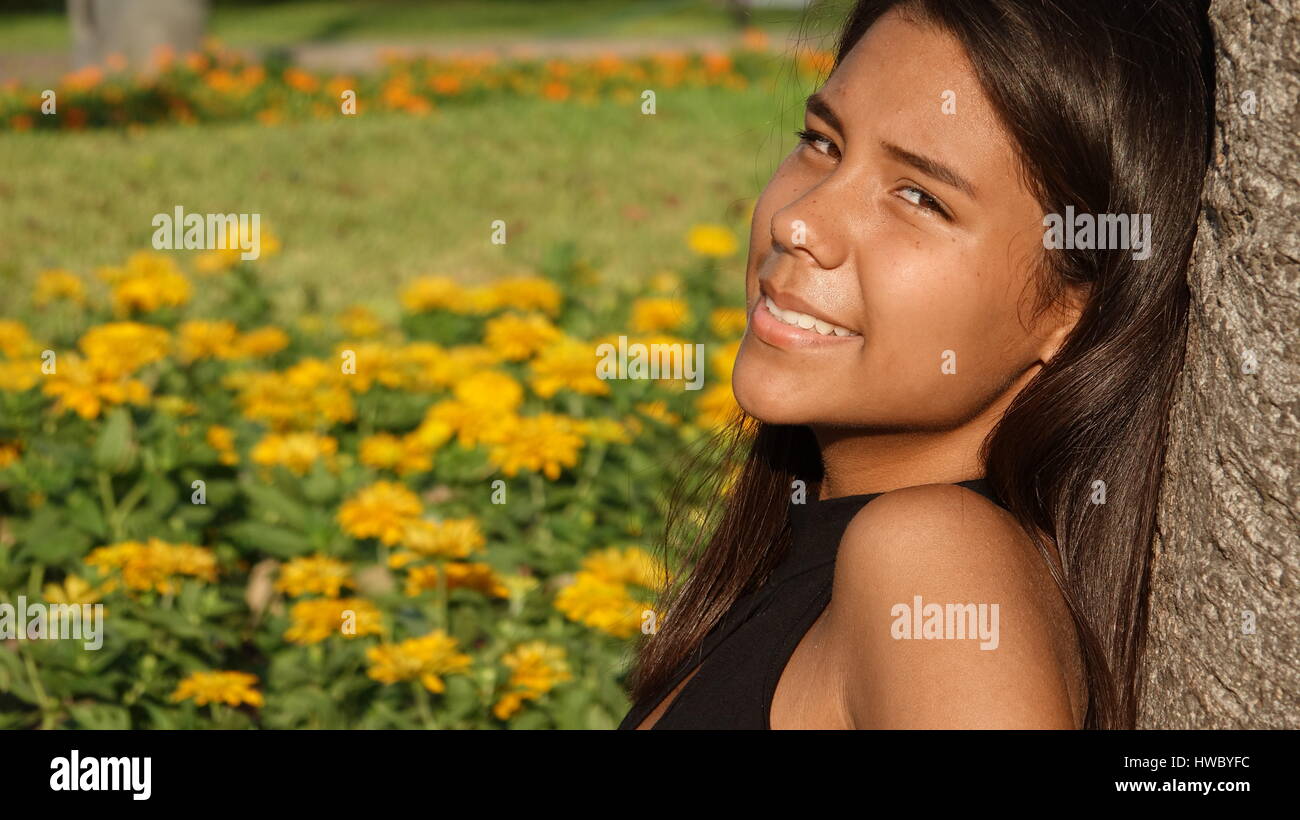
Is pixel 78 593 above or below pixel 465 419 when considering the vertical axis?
below

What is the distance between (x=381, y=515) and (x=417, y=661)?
0.47 metres

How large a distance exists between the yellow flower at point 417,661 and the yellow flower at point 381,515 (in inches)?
14.8

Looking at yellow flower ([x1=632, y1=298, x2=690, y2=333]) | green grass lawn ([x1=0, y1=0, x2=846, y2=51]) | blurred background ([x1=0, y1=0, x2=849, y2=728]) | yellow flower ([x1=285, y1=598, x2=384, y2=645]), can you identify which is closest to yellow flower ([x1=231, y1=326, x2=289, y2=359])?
blurred background ([x1=0, y1=0, x2=849, y2=728])

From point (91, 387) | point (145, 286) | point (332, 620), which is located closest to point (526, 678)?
point (332, 620)

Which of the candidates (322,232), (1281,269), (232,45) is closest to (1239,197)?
(1281,269)

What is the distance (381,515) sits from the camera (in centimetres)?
262

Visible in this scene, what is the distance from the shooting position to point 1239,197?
4.00 ft

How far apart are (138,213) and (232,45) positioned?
9279 mm

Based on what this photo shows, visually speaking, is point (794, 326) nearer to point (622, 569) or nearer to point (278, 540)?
point (622, 569)

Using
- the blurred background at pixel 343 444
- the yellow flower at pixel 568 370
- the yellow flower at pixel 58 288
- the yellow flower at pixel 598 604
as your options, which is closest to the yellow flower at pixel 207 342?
the blurred background at pixel 343 444

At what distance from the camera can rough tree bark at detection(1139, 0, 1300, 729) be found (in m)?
1.16

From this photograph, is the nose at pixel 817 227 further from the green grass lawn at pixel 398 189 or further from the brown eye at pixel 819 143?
the green grass lawn at pixel 398 189

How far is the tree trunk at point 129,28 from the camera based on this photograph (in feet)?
30.3

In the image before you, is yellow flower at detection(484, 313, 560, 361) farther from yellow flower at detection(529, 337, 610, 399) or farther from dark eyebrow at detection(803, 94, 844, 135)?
dark eyebrow at detection(803, 94, 844, 135)
